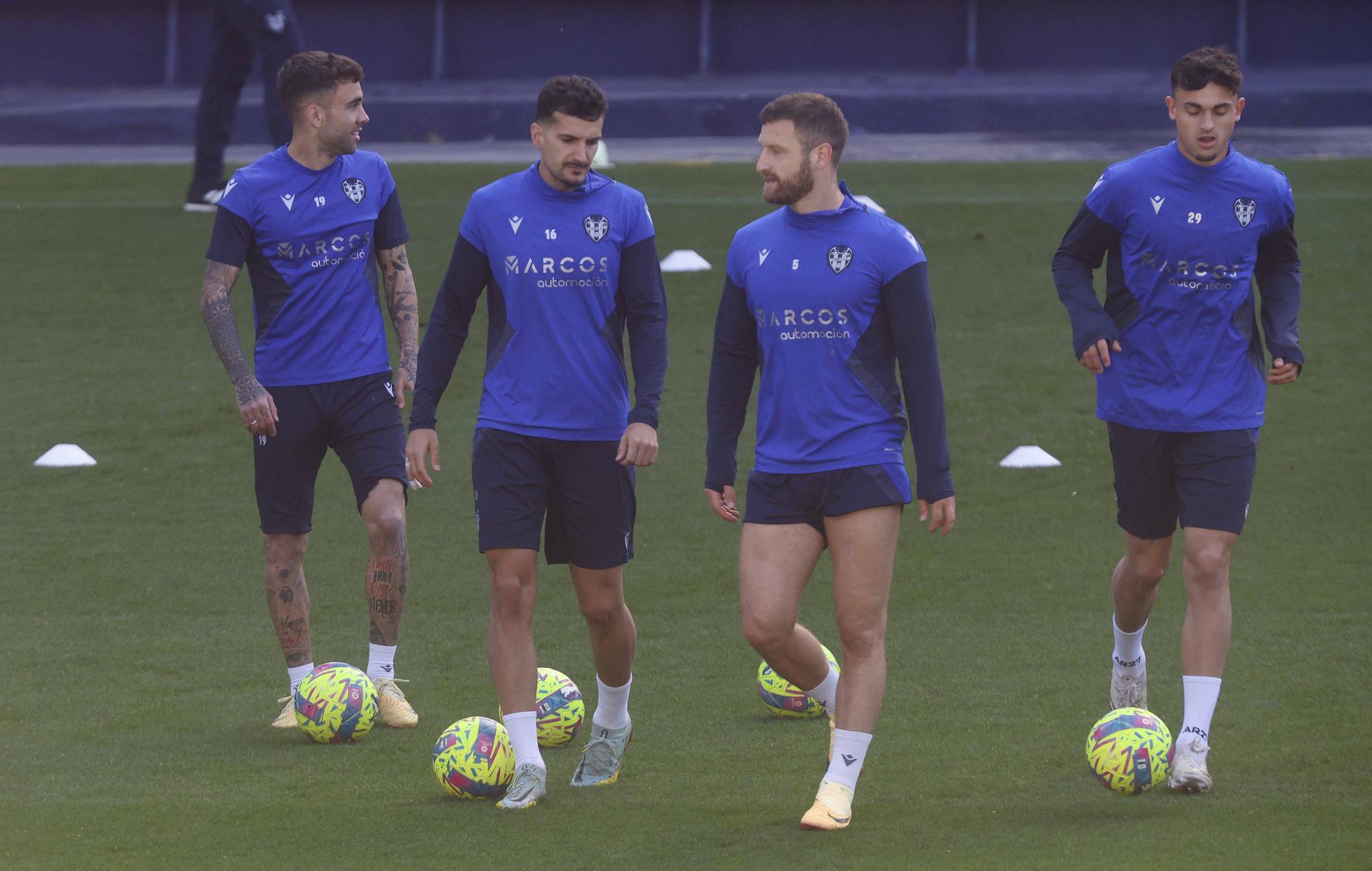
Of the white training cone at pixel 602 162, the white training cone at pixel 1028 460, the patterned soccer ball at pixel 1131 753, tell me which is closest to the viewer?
the patterned soccer ball at pixel 1131 753

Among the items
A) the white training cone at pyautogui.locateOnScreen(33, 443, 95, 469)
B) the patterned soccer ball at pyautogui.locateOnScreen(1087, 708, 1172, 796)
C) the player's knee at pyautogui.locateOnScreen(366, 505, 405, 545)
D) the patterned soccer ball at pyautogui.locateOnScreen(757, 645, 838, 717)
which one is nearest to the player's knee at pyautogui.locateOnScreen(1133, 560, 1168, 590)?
the patterned soccer ball at pyautogui.locateOnScreen(1087, 708, 1172, 796)

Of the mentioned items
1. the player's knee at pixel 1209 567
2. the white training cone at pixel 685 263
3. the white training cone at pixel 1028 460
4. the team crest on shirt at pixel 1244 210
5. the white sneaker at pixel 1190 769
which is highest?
the team crest on shirt at pixel 1244 210

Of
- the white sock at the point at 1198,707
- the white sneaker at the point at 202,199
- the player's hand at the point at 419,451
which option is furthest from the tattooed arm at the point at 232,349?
the white sneaker at the point at 202,199

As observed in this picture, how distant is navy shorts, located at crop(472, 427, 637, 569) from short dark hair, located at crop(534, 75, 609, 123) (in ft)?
3.10

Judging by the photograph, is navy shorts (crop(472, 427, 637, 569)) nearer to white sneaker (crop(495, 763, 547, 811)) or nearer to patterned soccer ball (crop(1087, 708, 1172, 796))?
white sneaker (crop(495, 763, 547, 811))

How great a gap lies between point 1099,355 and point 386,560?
2.49m

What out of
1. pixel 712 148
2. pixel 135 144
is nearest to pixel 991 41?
pixel 712 148

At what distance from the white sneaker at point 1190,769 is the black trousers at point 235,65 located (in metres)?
8.14

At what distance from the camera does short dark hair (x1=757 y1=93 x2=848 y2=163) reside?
505 centimetres

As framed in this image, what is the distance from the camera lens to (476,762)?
536cm

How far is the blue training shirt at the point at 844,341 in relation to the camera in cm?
505

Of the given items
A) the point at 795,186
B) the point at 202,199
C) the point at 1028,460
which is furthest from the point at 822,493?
the point at 202,199

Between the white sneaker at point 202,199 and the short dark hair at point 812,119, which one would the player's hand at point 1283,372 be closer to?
the short dark hair at point 812,119

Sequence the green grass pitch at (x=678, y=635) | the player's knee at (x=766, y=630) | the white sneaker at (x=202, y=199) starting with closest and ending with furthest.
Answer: the green grass pitch at (x=678, y=635), the player's knee at (x=766, y=630), the white sneaker at (x=202, y=199)
